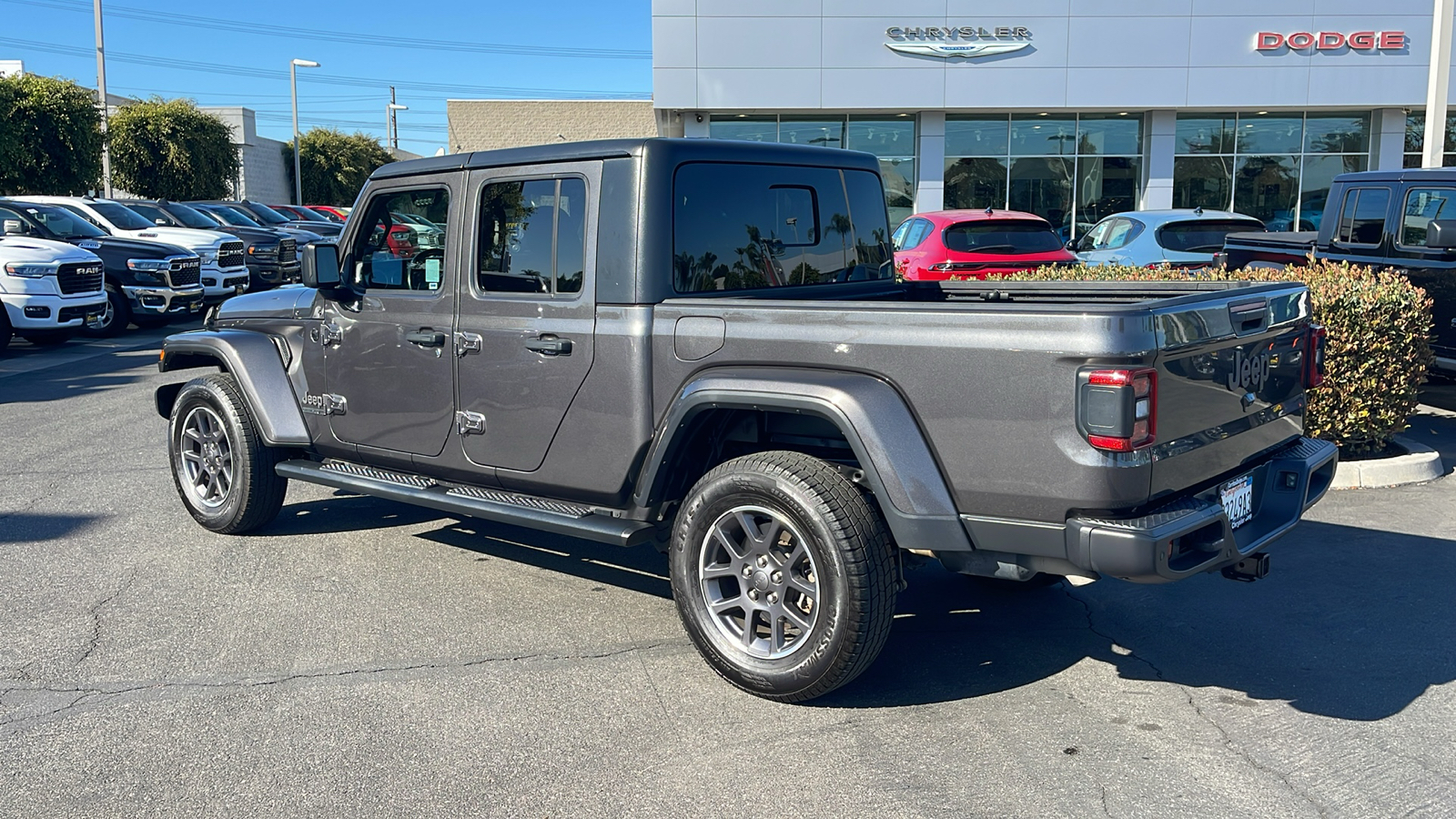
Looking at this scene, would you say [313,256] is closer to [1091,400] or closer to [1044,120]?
[1091,400]

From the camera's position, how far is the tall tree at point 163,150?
32906 mm

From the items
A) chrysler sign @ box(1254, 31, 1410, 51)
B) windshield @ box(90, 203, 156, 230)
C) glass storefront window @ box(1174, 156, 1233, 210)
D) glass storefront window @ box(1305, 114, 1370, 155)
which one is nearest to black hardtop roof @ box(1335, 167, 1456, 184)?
windshield @ box(90, 203, 156, 230)

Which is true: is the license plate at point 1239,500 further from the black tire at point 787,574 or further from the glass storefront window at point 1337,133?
the glass storefront window at point 1337,133

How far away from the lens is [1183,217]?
13.5 meters

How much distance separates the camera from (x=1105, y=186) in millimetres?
27375

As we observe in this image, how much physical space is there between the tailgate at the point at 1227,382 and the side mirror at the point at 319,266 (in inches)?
146

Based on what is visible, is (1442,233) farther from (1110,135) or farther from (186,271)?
(1110,135)

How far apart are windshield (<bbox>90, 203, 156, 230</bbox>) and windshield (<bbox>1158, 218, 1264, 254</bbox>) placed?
1514 cm

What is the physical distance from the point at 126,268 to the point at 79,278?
5.19ft

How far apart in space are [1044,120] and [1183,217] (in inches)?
562

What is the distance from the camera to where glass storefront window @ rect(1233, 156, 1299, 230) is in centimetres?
2700

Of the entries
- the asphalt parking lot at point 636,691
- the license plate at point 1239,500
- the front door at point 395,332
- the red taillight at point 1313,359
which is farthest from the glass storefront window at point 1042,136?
the license plate at point 1239,500

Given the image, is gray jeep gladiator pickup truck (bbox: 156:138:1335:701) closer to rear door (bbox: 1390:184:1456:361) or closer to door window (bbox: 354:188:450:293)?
door window (bbox: 354:188:450:293)

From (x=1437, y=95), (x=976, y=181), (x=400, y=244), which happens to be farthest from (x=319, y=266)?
(x=976, y=181)
